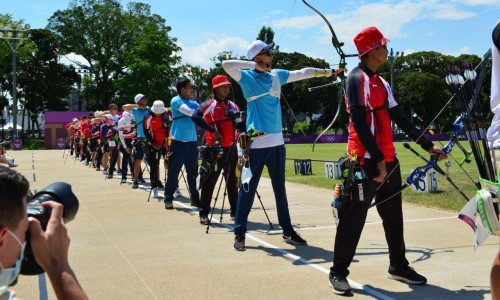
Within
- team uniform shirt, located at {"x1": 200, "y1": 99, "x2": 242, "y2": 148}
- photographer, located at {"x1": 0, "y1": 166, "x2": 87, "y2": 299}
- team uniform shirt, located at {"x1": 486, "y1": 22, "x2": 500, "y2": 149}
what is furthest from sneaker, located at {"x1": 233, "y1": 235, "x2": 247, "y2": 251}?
photographer, located at {"x1": 0, "y1": 166, "x2": 87, "y2": 299}

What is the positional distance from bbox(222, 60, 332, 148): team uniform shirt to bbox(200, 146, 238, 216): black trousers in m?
1.52

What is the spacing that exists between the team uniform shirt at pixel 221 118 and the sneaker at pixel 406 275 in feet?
12.5

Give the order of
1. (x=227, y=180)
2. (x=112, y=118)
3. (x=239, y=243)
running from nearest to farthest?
(x=239, y=243)
(x=227, y=180)
(x=112, y=118)

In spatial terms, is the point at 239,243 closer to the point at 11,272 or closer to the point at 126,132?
the point at 11,272

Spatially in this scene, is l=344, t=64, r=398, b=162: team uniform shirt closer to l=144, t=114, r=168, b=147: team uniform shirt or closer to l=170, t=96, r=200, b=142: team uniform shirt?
l=170, t=96, r=200, b=142: team uniform shirt

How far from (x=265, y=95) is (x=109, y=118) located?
13.2 metres

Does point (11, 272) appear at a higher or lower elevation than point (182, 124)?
lower

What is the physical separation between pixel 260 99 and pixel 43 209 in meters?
4.49

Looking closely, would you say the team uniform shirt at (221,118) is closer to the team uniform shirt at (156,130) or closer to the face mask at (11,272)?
the team uniform shirt at (156,130)

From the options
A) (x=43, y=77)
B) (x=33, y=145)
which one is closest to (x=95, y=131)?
(x=33, y=145)

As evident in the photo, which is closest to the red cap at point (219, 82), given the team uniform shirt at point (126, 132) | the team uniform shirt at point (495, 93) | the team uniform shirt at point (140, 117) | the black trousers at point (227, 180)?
the black trousers at point (227, 180)

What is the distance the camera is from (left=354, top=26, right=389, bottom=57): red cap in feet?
15.3

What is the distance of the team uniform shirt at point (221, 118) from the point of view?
8.05m

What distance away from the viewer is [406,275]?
476 cm
